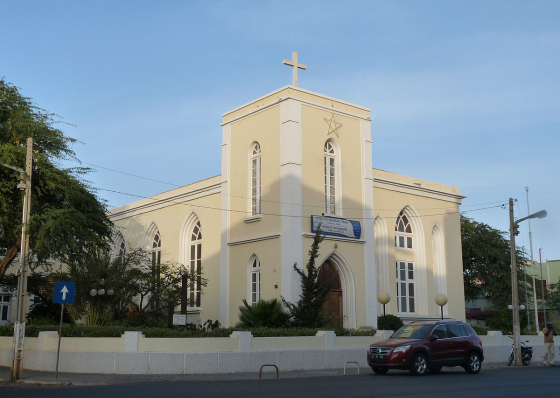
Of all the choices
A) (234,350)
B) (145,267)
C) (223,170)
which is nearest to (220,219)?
(223,170)

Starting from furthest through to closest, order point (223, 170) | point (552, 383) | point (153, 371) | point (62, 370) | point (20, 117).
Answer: point (223, 170) → point (20, 117) → point (62, 370) → point (153, 371) → point (552, 383)

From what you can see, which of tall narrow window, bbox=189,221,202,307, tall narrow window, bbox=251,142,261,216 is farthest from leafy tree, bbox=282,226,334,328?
tall narrow window, bbox=189,221,202,307

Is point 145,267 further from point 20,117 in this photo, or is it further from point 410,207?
point 410,207

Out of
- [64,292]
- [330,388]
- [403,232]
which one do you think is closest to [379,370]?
[330,388]

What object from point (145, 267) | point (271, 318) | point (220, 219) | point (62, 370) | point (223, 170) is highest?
Result: point (223, 170)

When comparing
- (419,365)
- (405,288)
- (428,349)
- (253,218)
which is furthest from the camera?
(405,288)

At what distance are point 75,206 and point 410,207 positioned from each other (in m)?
17.7

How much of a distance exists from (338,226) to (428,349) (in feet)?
34.2

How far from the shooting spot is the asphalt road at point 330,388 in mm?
13172

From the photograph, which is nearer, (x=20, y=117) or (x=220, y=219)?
(x=20, y=117)

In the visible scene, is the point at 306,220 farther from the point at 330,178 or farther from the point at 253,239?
the point at 330,178

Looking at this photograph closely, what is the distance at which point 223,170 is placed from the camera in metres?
30.9

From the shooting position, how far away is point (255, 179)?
29.4 m

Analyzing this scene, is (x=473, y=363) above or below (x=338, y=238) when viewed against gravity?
below
